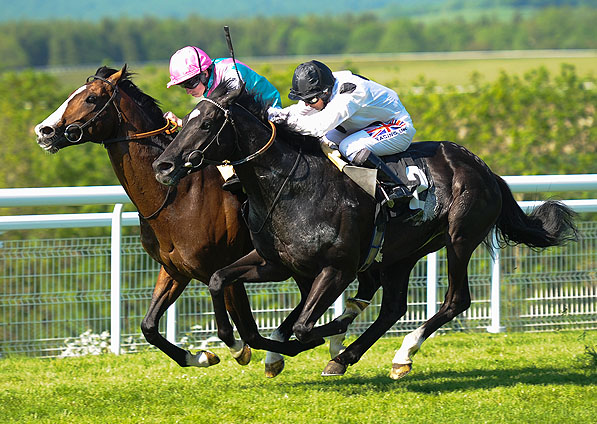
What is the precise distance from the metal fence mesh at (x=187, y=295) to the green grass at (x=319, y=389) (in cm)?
27

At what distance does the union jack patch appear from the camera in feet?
16.6

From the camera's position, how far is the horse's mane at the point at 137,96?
5.20m

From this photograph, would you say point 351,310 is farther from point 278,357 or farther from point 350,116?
point 350,116

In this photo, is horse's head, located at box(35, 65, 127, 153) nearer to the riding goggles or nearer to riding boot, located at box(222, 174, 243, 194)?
the riding goggles

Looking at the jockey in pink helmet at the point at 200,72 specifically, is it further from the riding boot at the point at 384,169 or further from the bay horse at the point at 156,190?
the riding boot at the point at 384,169

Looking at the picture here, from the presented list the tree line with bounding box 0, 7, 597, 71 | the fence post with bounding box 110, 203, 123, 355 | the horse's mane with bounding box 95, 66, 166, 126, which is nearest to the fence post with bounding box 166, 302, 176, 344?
the fence post with bounding box 110, 203, 123, 355

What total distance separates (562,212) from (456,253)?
38.6 inches

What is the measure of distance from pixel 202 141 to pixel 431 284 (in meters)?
2.94

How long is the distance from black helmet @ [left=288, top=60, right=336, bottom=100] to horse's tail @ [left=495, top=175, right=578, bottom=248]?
1453mm

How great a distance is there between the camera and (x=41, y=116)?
47.4 feet

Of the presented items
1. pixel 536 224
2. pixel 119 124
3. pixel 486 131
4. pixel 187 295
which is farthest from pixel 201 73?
pixel 486 131

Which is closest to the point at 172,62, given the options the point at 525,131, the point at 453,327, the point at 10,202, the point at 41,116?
the point at 10,202

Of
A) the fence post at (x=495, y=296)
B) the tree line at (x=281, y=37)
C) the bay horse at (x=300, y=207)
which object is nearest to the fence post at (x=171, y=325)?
the bay horse at (x=300, y=207)

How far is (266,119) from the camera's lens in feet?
15.9
